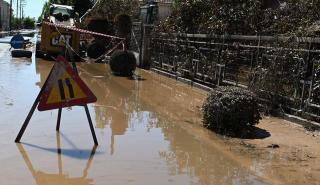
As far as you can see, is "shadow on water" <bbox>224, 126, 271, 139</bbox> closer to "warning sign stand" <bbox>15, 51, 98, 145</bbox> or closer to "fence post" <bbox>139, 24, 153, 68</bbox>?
"warning sign stand" <bbox>15, 51, 98, 145</bbox>

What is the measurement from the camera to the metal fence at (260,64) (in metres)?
10.1

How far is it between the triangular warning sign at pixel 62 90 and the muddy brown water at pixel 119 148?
2.10ft

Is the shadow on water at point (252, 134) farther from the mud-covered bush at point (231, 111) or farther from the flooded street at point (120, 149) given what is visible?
the flooded street at point (120, 149)

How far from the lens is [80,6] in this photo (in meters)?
49.3

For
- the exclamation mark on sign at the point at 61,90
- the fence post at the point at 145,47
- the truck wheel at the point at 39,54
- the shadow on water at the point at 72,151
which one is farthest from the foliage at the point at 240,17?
the truck wheel at the point at 39,54

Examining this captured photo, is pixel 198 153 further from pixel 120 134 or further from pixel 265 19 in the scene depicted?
pixel 265 19

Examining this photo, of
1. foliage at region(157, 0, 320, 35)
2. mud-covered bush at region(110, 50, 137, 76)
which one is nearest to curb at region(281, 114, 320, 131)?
foliage at region(157, 0, 320, 35)

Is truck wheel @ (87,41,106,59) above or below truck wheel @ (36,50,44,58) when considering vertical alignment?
above

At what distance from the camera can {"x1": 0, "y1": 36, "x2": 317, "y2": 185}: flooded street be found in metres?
6.19

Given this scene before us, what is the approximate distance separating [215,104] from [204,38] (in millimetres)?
7739

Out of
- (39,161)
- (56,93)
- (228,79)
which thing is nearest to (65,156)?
(39,161)

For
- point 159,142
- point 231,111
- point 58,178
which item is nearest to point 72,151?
point 58,178

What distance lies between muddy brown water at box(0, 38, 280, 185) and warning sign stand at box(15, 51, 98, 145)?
1.96ft

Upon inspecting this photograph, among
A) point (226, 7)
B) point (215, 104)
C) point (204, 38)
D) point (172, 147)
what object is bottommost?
point (172, 147)
